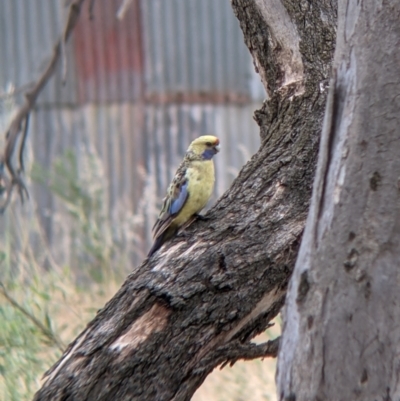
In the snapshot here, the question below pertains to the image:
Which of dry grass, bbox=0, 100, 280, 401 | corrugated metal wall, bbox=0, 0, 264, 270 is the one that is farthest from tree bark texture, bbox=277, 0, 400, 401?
corrugated metal wall, bbox=0, 0, 264, 270

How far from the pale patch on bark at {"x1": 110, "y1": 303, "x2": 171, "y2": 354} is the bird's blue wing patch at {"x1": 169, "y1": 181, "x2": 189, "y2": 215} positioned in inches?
40.6

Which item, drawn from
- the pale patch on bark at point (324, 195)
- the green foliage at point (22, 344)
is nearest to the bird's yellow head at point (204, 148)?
the green foliage at point (22, 344)

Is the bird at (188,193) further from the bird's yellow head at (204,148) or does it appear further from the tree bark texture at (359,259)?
the tree bark texture at (359,259)

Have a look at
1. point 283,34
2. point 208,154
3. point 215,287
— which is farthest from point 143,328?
point 208,154

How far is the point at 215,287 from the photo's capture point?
2590 mm

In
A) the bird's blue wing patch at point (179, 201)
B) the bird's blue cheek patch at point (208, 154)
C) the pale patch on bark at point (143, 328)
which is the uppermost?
the bird's blue cheek patch at point (208, 154)

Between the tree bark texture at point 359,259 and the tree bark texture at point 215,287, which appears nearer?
the tree bark texture at point 359,259

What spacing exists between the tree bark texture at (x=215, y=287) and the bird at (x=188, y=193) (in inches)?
18.5

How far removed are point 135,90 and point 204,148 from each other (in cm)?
445

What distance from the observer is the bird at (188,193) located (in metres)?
3.47

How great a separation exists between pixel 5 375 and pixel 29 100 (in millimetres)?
1661

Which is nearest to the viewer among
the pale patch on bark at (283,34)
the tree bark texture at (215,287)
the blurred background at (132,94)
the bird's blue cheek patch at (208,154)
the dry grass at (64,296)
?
the tree bark texture at (215,287)

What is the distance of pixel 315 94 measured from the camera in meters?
3.18

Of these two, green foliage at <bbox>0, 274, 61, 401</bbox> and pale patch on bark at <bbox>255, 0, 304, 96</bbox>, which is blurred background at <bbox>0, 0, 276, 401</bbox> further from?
pale patch on bark at <bbox>255, 0, 304, 96</bbox>
